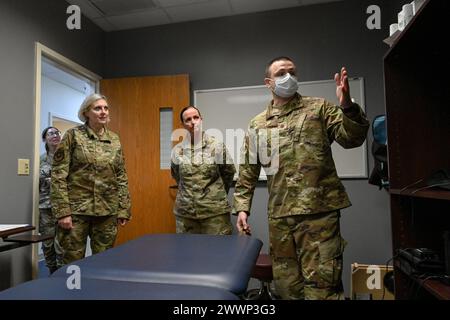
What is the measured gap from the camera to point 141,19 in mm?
2738

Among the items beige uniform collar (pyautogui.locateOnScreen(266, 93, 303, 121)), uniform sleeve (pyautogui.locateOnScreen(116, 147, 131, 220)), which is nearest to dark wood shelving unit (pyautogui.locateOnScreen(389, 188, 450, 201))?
beige uniform collar (pyautogui.locateOnScreen(266, 93, 303, 121))

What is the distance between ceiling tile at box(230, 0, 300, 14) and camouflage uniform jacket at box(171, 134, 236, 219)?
4.31 feet

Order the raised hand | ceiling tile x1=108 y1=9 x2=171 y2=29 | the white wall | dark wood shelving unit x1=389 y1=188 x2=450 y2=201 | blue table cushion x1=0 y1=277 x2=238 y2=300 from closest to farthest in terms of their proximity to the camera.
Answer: blue table cushion x1=0 y1=277 x2=238 y2=300
dark wood shelving unit x1=389 y1=188 x2=450 y2=201
the raised hand
ceiling tile x1=108 y1=9 x2=171 y2=29
the white wall

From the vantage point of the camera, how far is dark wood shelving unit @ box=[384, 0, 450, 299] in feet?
3.91

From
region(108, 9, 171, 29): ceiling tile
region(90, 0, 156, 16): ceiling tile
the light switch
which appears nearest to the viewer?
the light switch

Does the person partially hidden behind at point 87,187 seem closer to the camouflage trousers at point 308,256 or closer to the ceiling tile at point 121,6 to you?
the camouflage trousers at point 308,256

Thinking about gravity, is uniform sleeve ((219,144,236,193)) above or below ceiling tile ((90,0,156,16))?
below

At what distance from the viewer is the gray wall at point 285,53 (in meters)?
2.36

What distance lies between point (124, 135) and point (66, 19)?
106 cm

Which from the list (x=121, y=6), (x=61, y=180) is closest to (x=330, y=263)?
(x=61, y=180)

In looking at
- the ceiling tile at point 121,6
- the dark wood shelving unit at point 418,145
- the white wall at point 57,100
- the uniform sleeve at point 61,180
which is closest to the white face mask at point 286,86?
the dark wood shelving unit at point 418,145

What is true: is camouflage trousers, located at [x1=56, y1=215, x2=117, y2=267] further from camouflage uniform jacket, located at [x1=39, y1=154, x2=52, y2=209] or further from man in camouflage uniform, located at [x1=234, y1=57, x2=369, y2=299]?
man in camouflage uniform, located at [x1=234, y1=57, x2=369, y2=299]

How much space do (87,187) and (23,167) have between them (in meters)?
0.62

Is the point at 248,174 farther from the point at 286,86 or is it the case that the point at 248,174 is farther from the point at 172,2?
the point at 172,2
